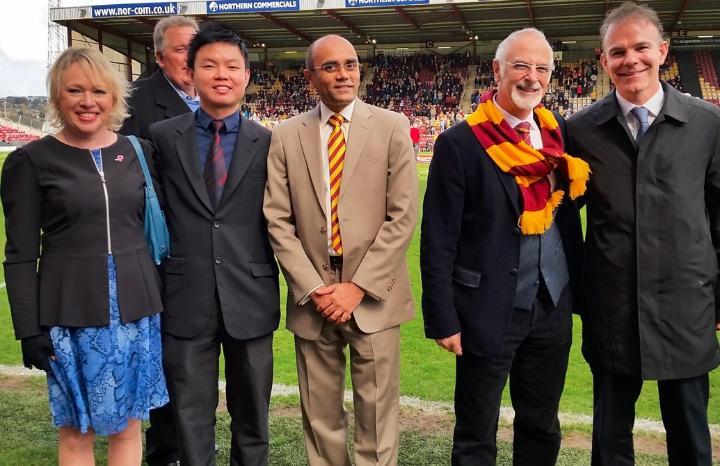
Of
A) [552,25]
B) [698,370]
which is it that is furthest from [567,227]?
[552,25]

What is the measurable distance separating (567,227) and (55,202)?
195 centimetres

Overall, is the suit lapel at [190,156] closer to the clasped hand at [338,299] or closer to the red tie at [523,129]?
the clasped hand at [338,299]

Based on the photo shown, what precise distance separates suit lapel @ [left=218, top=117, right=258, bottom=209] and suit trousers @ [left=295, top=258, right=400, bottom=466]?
21.6 inches

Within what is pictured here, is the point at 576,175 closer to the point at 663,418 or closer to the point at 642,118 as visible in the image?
the point at 642,118

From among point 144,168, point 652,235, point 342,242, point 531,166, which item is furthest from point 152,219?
point 652,235

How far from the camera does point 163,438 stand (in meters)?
3.24

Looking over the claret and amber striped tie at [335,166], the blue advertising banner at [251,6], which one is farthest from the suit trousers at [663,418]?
the blue advertising banner at [251,6]

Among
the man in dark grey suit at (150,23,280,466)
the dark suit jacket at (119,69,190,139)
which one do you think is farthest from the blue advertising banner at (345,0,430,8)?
the man in dark grey suit at (150,23,280,466)

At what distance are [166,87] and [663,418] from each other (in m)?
2.69

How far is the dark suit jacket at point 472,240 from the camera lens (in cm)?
259

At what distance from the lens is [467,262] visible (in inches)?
105

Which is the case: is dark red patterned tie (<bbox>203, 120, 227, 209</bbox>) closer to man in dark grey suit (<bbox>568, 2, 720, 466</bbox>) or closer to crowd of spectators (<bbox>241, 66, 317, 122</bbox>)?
man in dark grey suit (<bbox>568, 2, 720, 466</bbox>)

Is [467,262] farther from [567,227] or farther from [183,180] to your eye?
[183,180]

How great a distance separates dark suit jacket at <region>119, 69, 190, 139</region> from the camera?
10.7 feet
